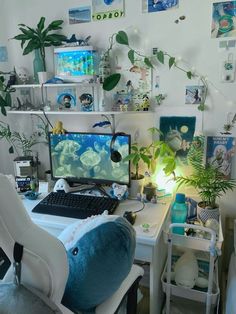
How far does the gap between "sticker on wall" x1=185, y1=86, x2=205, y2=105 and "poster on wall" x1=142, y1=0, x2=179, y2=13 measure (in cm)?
46

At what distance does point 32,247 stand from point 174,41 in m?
1.37

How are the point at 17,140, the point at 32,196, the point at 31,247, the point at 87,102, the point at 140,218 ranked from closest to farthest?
the point at 31,247, the point at 140,218, the point at 32,196, the point at 87,102, the point at 17,140

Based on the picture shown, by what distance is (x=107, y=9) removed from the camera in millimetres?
1659

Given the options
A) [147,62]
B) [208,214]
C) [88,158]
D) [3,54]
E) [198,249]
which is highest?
[3,54]

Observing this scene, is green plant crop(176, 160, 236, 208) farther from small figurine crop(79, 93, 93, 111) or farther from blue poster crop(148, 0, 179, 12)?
blue poster crop(148, 0, 179, 12)

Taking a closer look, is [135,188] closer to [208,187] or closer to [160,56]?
[208,187]

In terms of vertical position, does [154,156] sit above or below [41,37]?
below

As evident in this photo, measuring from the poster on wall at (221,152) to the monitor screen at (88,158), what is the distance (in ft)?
1.64

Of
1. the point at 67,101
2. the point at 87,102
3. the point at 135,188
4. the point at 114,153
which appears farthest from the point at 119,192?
the point at 67,101

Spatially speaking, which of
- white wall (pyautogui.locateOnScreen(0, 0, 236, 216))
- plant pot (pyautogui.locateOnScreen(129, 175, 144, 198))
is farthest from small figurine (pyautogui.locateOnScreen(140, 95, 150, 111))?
plant pot (pyautogui.locateOnScreen(129, 175, 144, 198))

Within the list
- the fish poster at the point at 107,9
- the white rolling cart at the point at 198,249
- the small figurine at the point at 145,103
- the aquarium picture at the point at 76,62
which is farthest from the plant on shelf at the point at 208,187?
the fish poster at the point at 107,9

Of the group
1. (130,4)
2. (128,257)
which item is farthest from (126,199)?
(130,4)

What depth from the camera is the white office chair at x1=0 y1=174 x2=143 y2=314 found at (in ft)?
2.23

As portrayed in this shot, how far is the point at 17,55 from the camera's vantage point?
77.4 inches
